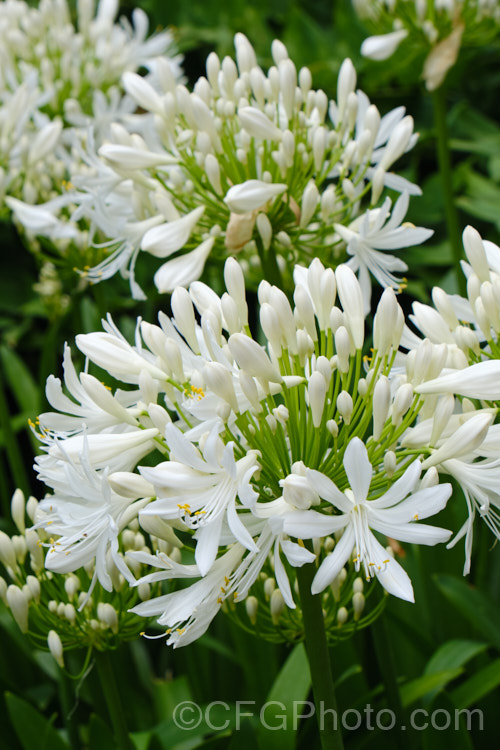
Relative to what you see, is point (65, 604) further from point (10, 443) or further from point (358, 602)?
point (10, 443)

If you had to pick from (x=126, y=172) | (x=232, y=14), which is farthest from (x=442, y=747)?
(x=232, y=14)

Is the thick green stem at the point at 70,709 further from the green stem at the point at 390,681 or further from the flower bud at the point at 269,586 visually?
the green stem at the point at 390,681

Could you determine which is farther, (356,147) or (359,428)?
(356,147)

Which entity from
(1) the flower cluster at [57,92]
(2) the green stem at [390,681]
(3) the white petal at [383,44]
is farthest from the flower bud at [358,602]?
(3) the white petal at [383,44]

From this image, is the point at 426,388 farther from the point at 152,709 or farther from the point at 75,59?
the point at 75,59

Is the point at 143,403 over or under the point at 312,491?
over

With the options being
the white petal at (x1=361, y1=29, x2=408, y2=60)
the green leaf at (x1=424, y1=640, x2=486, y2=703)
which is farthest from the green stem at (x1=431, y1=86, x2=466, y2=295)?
the green leaf at (x1=424, y1=640, x2=486, y2=703)
